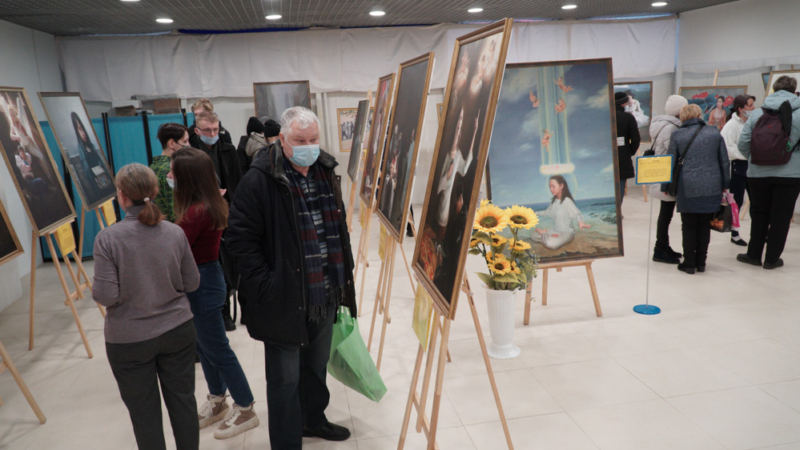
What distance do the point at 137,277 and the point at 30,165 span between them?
2.30 m

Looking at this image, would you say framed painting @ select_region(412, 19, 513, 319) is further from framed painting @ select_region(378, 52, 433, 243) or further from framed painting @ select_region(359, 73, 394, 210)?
framed painting @ select_region(359, 73, 394, 210)

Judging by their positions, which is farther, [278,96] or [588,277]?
[278,96]

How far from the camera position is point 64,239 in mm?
3607

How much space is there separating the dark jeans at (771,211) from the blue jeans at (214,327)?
448 centimetres

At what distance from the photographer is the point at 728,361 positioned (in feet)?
10.2

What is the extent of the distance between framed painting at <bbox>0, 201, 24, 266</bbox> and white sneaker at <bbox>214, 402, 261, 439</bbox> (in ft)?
5.34

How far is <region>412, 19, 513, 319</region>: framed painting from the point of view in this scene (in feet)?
5.13

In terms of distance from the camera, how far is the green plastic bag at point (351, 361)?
99.9 inches

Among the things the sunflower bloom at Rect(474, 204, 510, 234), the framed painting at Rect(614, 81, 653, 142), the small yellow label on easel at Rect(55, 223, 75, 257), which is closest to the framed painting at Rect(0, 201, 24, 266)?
the small yellow label on easel at Rect(55, 223, 75, 257)

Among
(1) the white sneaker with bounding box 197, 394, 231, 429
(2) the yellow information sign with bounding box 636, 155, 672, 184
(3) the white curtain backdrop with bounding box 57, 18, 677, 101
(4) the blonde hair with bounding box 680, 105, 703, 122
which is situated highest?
(3) the white curtain backdrop with bounding box 57, 18, 677, 101

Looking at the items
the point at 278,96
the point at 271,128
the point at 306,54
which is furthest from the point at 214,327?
the point at 306,54

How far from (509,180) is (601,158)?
61 cm

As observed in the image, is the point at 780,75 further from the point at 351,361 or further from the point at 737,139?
the point at 351,361

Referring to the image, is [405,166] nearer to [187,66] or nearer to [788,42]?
[187,66]
